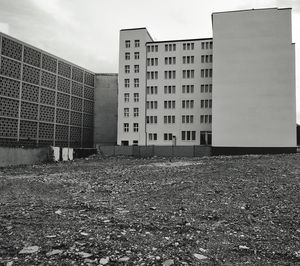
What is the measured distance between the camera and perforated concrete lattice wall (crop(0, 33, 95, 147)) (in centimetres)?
4309

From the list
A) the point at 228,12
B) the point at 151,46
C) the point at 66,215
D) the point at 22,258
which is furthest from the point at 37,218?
the point at 151,46

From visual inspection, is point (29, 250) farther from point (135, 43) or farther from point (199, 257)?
point (135, 43)

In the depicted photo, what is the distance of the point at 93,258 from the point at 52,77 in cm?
5031

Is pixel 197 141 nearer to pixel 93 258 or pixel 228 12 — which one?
→ pixel 228 12

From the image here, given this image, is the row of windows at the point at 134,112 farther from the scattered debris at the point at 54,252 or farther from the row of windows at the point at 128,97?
the scattered debris at the point at 54,252

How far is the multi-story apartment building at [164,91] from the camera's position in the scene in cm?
5669

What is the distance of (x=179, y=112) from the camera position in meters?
57.3

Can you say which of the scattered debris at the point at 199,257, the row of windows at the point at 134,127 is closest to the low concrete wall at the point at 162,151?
the row of windows at the point at 134,127

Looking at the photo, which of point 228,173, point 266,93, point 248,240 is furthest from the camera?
point 266,93

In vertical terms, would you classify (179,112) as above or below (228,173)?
above

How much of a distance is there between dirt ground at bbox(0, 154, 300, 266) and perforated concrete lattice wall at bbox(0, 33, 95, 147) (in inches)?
1256

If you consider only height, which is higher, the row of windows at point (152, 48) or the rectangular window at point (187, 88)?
the row of windows at point (152, 48)

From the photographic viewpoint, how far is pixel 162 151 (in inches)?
1855

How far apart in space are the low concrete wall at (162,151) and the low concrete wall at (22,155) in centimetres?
1389
